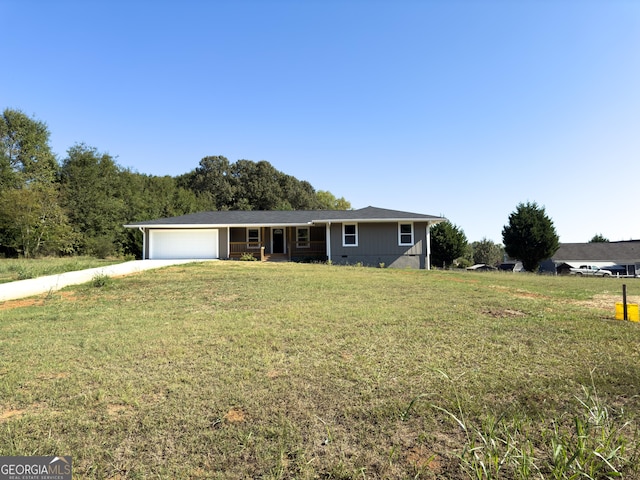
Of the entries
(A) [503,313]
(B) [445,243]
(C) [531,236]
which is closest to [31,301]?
(A) [503,313]

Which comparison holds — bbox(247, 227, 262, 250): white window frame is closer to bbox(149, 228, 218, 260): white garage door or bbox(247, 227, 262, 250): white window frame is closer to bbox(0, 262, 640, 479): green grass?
bbox(149, 228, 218, 260): white garage door

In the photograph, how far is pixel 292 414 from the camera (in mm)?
2889

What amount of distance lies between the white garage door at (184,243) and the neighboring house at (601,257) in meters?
36.4

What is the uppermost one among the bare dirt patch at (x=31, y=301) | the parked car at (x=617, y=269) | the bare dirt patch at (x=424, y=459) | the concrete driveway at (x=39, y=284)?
the concrete driveway at (x=39, y=284)

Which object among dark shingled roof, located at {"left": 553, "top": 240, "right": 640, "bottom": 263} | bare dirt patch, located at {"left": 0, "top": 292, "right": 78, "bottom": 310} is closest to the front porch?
bare dirt patch, located at {"left": 0, "top": 292, "right": 78, "bottom": 310}

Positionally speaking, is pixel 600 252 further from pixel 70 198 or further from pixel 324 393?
pixel 70 198

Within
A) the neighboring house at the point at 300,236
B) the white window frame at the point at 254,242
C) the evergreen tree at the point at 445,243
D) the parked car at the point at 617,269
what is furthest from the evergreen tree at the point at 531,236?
the white window frame at the point at 254,242

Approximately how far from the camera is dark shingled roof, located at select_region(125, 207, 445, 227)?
1820cm

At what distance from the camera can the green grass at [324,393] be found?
2.31 metres

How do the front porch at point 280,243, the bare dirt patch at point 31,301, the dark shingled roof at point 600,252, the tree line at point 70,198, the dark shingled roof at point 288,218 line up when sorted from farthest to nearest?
the dark shingled roof at point 600,252 → the tree line at point 70,198 → the front porch at point 280,243 → the dark shingled roof at point 288,218 → the bare dirt patch at point 31,301

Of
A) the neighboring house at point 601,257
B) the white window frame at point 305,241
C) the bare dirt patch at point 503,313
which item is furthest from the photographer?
the neighboring house at point 601,257

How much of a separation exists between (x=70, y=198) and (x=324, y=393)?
36687mm

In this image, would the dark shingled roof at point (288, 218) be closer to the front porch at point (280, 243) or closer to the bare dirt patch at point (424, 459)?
the front porch at point (280, 243)

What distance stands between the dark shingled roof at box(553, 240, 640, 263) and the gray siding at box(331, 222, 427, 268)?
3022 cm
